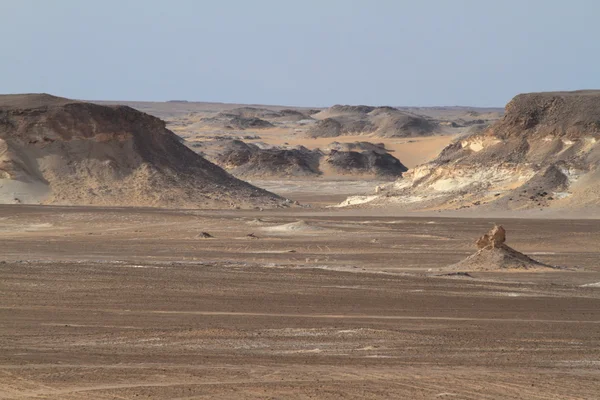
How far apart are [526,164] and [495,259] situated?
2274cm

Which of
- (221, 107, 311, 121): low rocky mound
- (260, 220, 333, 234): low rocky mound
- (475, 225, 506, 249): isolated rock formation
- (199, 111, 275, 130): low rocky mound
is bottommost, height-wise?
(260, 220, 333, 234): low rocky mound

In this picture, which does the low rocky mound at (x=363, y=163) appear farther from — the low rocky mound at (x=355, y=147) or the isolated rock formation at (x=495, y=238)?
the isolated rock formation at (x=495, y=238)

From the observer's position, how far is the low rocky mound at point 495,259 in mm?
24156

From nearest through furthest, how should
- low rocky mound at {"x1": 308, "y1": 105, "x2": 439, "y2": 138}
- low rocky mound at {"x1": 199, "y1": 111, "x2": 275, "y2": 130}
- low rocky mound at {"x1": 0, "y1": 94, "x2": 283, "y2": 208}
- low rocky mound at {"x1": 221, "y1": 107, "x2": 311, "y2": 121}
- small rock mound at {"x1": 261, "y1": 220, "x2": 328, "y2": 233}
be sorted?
small rock mound at {"x1": 261, "y1": 220, "x2": 328, "y2": 233} < low rocky mound at {"x1": 0, "y1": 94, "x2": 283, "y2": 208} < low rocky mound at {"x1": 308, "y1": 105, "x2": 439, "y2": 138} < low rocky mound at {"x1": 199, "y1": 111, "x2": 275, "y2": 130} < low rocky mound at {"x1": 221, "y1": 107, "x2": 311, "y2": 121}

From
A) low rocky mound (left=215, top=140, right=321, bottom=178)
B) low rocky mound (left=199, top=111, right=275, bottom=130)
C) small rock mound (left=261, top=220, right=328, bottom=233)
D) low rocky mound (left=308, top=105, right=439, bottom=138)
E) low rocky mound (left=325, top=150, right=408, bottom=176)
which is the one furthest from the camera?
low rocky mound (left=199, top=111, right=275, bottom=130)

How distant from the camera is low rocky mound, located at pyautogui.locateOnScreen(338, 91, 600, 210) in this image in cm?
4375

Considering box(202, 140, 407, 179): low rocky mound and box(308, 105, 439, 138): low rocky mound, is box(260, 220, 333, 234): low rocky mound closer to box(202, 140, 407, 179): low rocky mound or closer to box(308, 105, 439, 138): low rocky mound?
box(202, 140, 407, 179): low rocky mound

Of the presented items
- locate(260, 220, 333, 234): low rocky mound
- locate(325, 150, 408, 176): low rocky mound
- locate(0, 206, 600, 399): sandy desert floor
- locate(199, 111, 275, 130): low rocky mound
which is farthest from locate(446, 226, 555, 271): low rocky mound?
locate(199, 111, 275, 130): low rocky mound

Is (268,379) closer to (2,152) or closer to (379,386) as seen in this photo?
(379,386)

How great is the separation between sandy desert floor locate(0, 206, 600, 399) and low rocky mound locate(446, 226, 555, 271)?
0.59 m

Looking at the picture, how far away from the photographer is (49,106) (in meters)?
51.5

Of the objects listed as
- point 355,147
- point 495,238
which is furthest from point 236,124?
point 495,238

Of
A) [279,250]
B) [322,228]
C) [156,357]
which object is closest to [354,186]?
[322,228]

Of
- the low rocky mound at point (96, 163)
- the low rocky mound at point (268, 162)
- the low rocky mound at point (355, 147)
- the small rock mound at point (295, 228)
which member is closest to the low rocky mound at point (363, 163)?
the low rocky mound at point (268, 162)
